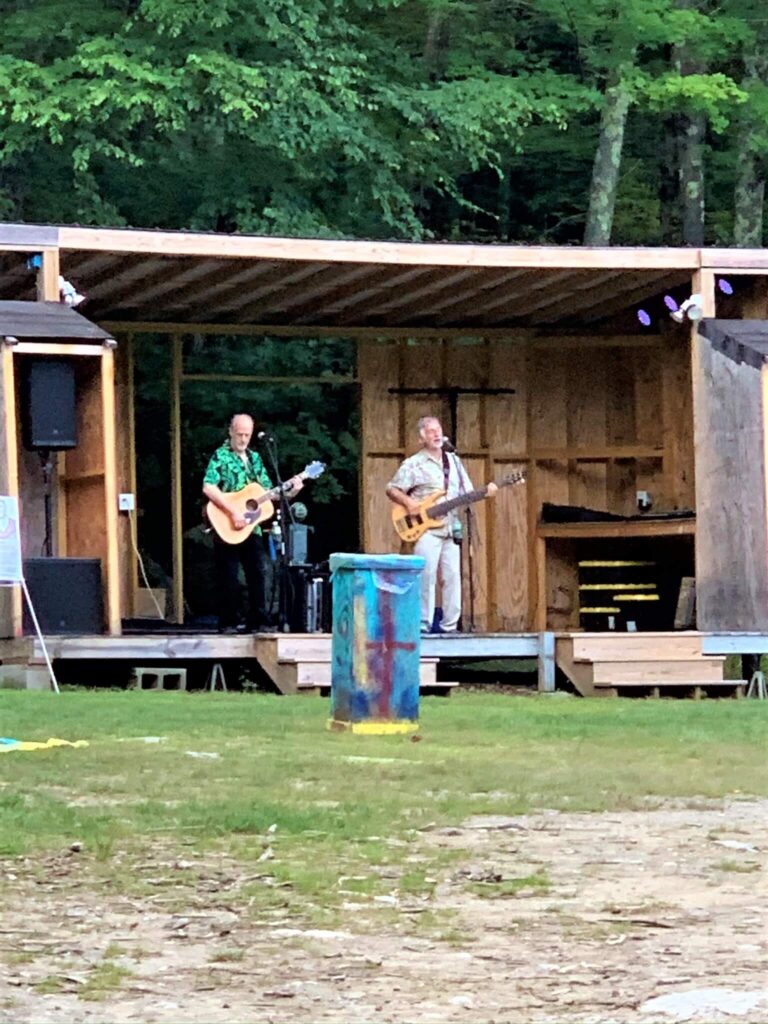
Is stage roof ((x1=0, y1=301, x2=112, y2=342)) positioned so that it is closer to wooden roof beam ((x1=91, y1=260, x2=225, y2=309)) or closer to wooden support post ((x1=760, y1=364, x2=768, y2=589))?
wooden roof beam ((x1=91, y1=260, x2=225, y2=309))

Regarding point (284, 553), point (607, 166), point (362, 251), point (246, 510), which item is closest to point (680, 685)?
point (284, 553)

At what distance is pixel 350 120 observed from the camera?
21.9m

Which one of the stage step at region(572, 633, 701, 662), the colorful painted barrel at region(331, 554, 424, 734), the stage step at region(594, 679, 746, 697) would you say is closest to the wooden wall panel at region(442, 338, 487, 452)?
the stage step at region(572, 633, 701, 662)

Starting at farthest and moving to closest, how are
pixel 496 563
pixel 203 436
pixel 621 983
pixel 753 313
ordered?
1. pixel 203 436
2. pixel 496 563
3. pixel 753 313
4. pixel 621 983

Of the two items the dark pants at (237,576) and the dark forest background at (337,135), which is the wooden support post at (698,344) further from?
the dark forest background at (337,135)

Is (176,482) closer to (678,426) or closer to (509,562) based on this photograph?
(509,562)

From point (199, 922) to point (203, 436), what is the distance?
49.8 ft

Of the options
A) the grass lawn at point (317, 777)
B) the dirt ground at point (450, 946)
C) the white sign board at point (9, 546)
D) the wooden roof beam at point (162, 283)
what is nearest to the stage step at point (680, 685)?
the grass lawn at point (317, 777)

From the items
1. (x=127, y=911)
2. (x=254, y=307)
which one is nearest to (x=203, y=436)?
(x=254, y=307)

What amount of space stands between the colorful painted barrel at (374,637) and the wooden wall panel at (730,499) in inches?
215

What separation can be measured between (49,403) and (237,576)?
5.74ft

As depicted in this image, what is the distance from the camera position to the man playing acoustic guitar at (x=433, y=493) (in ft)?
48.5

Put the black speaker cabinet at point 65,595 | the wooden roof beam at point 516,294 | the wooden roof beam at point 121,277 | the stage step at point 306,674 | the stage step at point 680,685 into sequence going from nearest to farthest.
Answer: the stage step at point 306,674 < the black speaker cabinet at point 65,595 < the stage step at point 680,685 < the wooden roof beam at point 121,277 < the wooden roof beam at point 516,294

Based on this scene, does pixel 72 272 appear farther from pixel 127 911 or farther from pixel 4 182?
pixel 127 911
